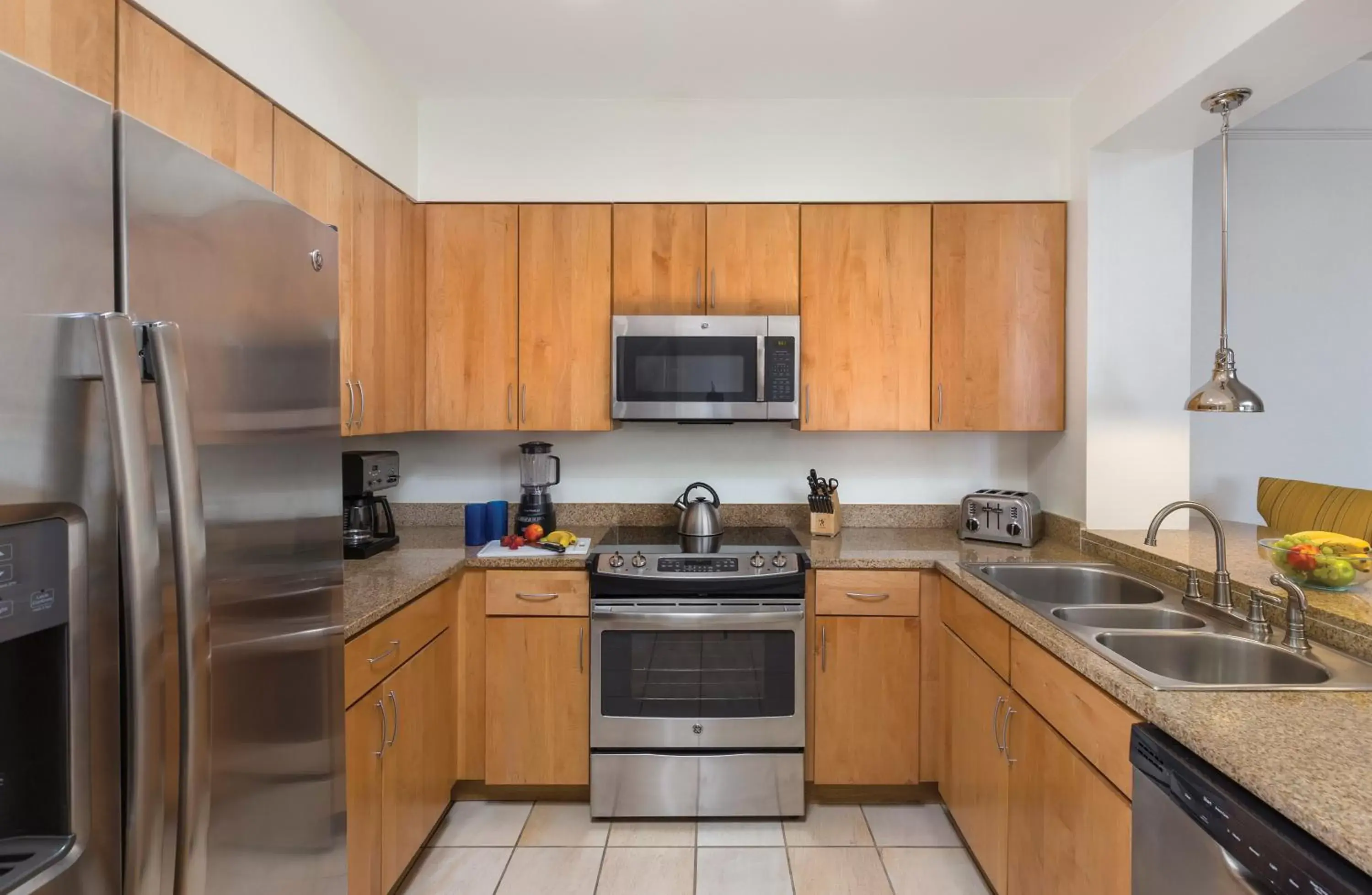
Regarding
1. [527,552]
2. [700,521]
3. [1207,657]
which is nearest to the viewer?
[1207,657]

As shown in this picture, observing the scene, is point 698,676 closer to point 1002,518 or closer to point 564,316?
point 1002,518

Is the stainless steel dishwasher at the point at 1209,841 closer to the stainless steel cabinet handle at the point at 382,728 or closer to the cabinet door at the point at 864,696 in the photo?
the cabinet door at the point at 864,696

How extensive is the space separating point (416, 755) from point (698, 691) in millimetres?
896

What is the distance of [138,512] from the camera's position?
672 mm

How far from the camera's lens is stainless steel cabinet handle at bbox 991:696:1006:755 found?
193 cm

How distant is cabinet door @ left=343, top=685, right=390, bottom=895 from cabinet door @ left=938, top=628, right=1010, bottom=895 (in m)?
1.63

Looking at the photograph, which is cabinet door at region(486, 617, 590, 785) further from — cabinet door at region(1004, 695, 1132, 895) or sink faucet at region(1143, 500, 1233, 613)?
sink faucet at region(1143, 500, 1233, 613)

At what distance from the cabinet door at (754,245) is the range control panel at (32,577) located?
7.67 feet

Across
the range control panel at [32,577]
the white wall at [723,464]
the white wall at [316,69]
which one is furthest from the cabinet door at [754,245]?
the range control panel at [32,577]

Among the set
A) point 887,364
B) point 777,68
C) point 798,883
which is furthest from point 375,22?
point 798,883

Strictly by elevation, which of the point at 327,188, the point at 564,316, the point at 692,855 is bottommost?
the point at 692,855

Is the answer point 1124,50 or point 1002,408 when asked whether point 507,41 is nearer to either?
point 1124,50

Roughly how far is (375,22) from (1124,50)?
238cm

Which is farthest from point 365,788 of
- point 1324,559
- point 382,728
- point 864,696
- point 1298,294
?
point 1298,294
